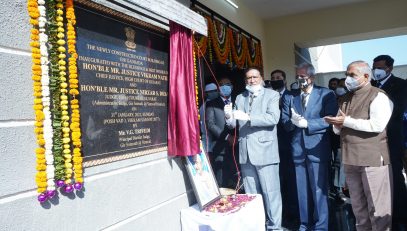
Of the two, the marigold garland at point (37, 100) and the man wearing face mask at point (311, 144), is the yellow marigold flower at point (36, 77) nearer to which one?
the marigold garland at point (37, 100)

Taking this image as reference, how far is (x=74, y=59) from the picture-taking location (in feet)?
6.00

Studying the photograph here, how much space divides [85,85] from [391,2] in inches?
267

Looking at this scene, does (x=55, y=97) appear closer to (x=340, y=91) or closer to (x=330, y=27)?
(x=340, y=91)

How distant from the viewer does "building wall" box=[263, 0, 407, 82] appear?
6.65m

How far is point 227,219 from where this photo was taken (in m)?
2.50

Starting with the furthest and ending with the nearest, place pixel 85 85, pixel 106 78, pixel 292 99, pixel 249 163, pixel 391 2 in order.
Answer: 1. pixel 391 2
2. pixel 292 99
3. pixel 249 163
4. pixel 106 78
5. pixel 85 85

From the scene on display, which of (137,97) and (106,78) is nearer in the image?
(106,78)

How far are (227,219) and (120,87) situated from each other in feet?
4.14

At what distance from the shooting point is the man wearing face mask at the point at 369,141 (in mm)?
2602

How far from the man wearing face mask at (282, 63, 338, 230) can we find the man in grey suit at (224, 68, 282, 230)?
0.28 m

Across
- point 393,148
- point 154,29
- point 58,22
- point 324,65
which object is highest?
point 324,65

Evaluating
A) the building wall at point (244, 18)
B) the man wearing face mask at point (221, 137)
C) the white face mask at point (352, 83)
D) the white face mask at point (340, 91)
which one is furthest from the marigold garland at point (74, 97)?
the white face mask at point (340, 91)

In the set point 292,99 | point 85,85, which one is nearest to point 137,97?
point 85,85

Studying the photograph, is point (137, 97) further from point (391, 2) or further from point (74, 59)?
point (391, 2)
